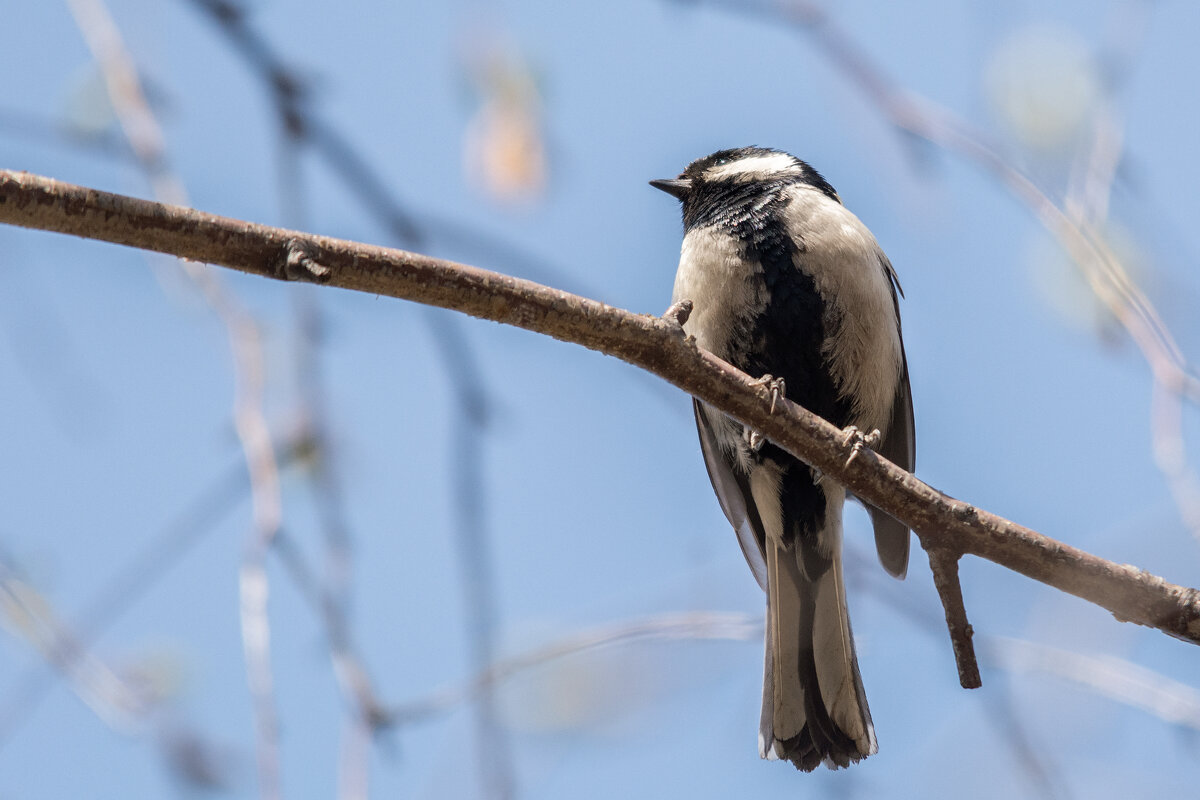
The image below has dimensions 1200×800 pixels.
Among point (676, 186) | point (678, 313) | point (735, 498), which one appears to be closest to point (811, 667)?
point (735, 498)

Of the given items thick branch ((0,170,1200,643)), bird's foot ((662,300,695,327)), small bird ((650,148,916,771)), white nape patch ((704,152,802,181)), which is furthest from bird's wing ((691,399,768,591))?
bird's foot ((662,300,695,327))

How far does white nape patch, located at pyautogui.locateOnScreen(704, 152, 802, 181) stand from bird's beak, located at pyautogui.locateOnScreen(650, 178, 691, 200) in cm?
10

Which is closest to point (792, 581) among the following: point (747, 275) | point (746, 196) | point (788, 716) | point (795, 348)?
point (788, 716)

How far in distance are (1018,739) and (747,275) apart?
164 centimetres

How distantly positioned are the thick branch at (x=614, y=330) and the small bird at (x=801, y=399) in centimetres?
78

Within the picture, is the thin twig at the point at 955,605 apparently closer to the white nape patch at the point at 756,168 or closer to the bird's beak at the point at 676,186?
the white nape patch at the point at 756,168

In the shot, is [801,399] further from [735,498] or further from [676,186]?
[676,186]

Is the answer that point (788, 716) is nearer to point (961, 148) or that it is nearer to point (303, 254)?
point (961, 148)

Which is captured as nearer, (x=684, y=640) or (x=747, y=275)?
(x=684, y=640)

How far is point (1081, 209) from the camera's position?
9.31 ft

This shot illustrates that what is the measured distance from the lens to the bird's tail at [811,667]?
11.0 feet

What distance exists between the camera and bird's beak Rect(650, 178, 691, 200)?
447 centimetres

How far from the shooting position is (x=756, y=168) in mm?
4254

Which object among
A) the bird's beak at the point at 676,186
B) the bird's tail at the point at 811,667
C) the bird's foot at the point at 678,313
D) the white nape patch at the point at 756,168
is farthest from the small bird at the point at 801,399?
the bird's foot at the point at 678,313
